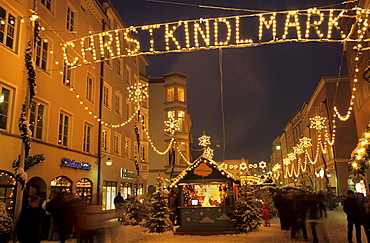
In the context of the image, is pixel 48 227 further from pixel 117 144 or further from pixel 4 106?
pixel 117 144

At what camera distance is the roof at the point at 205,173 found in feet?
50.9

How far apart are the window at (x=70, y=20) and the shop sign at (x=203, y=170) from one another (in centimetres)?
1046

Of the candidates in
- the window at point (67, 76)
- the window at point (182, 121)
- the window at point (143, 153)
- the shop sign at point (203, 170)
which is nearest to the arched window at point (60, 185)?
the window at point (67, 76)

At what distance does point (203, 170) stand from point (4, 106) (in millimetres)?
8590

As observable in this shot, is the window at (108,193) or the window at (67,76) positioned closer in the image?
the window at (67,76)

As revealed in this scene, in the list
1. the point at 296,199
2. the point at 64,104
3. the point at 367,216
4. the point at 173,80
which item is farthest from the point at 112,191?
the point at 173,80

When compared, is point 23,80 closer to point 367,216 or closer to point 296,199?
point 296,199

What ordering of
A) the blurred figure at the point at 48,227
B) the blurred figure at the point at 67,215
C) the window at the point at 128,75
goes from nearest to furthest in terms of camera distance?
the blurred figure at the point at 67,215, the blurred figure at the point at 48,227, the window at the point at 128,75

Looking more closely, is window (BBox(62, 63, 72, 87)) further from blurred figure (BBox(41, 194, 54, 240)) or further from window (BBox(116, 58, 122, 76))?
window (BBox(116, 58, 122, 76))

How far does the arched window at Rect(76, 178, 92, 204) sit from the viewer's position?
19.1m

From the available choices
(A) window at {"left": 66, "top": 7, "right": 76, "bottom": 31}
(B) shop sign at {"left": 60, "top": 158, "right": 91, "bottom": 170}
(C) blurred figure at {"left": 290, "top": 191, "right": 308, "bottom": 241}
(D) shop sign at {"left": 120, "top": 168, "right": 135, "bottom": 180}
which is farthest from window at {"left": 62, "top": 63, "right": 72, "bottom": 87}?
(C) blurred figure at {"left": 290, "top": 191, "right": 308, "bottom": 241}

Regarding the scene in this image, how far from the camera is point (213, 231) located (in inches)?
581

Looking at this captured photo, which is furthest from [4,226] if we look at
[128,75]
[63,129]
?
[128,75]

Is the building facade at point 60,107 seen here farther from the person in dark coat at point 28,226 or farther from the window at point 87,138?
the person in dark coat at point 28,226
